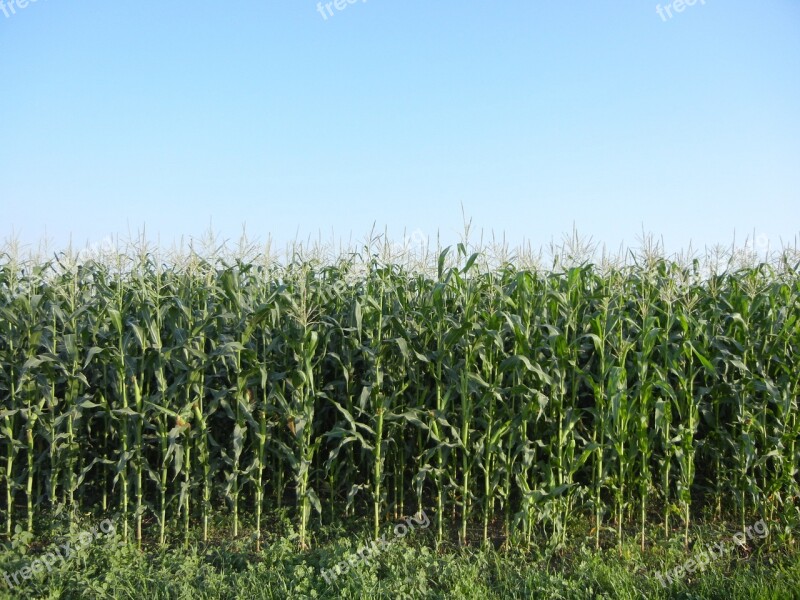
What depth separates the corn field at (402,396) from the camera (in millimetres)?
6398

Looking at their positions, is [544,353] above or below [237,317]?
below

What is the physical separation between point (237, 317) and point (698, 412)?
492 centimetres

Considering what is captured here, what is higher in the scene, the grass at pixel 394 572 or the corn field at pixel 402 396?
the corn field at pixel 402 396

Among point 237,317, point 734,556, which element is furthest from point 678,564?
point 237,317

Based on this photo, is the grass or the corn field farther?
the corn field

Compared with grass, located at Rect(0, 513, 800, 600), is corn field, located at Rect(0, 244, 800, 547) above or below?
above

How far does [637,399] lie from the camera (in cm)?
638

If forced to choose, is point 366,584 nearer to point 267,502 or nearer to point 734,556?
point 267,502

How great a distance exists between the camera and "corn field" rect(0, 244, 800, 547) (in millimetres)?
6398

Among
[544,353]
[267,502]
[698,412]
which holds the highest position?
[544,353]

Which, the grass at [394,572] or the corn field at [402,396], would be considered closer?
the grass at [394,572]

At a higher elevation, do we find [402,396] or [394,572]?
[402,396]

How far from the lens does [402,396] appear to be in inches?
275

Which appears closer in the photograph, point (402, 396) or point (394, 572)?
point (394, 572)
